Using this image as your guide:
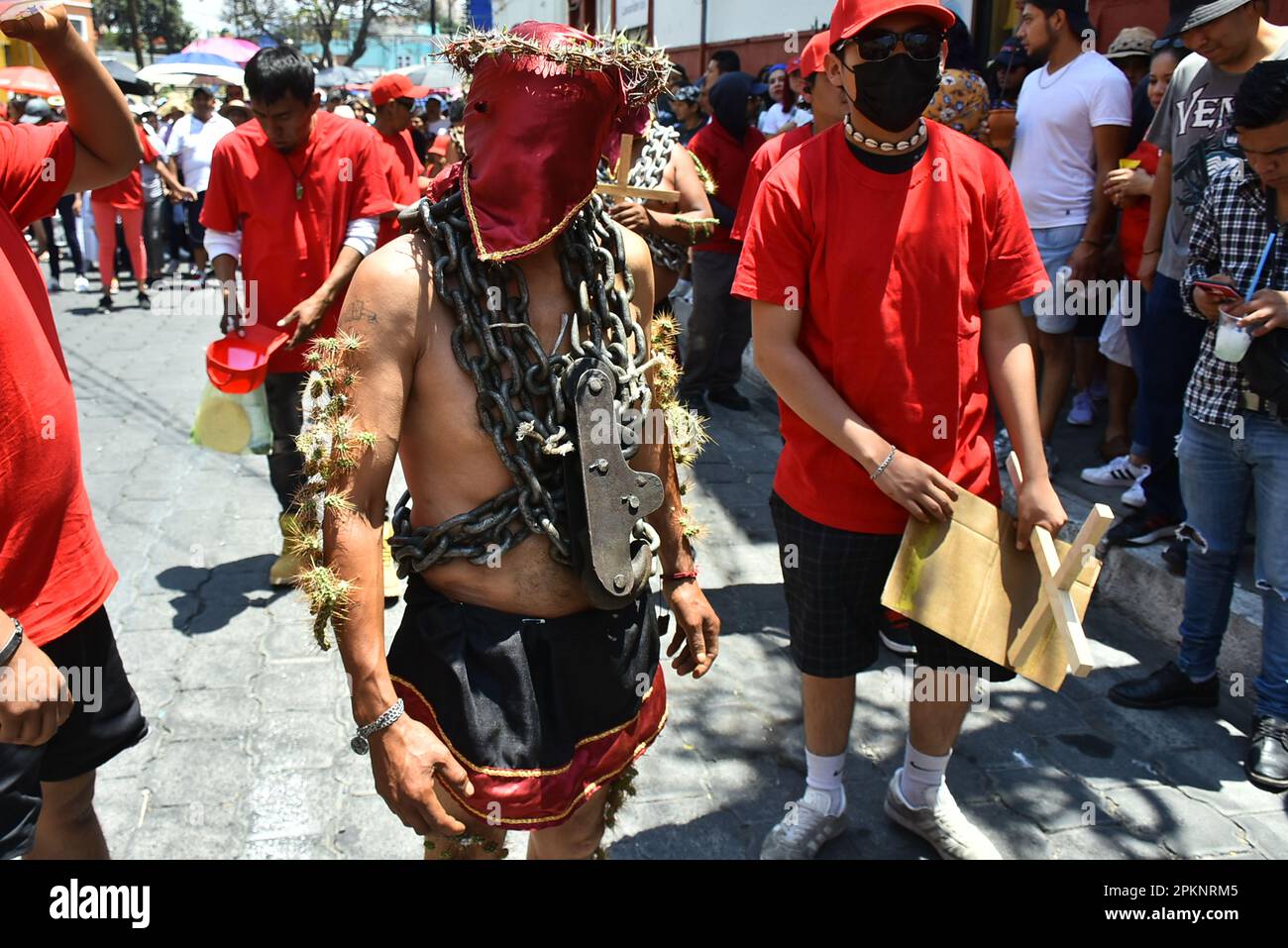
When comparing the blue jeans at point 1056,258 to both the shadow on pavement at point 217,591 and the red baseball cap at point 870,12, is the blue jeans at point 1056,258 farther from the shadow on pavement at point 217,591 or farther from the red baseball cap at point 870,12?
the shadow on pavement at point 217,591

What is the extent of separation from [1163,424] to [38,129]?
14.8ft

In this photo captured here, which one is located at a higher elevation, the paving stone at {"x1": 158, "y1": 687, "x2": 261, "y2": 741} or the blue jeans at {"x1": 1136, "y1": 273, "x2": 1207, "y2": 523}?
the blue jeans at {"x1": 1136, "y1": 273, "x2": 1207, "y2": 523}

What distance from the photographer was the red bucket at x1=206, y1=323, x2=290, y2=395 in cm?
429

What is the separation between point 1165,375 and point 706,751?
279cm

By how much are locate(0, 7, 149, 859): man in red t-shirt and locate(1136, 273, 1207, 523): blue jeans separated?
4130 mm

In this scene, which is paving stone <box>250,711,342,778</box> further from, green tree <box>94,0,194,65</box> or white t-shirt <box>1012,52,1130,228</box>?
green tree <box>94,0,194,65</box>

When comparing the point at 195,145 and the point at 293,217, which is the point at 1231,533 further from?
the point at 195,145

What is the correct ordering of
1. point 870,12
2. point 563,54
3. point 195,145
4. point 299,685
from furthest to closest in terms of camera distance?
point 195,145
point 299,685
point 870,12
point 563,54

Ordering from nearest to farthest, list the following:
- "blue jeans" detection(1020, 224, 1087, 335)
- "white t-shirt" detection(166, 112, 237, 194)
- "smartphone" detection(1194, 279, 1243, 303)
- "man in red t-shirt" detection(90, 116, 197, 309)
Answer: "smartphone" detection(1194, 279, 1243, 303), "blue jeans" detection(1020, 224, 1087, 335), "man in red t-shirt" detection(90, 116, 197, 309), "white t-shirt" detection(166, 112, 237, 194)

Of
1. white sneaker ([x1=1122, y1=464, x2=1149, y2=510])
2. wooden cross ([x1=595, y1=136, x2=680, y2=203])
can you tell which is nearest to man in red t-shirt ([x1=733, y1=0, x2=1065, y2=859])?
wooden cross ([x1=595, y1=136, x2=680, y2=203])

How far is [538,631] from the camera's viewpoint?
2139mm

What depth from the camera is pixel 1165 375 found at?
15.6 ft

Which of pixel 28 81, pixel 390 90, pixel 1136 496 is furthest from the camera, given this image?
pixel 28 81

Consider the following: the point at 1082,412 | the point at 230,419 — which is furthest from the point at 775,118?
the point at 230,419
